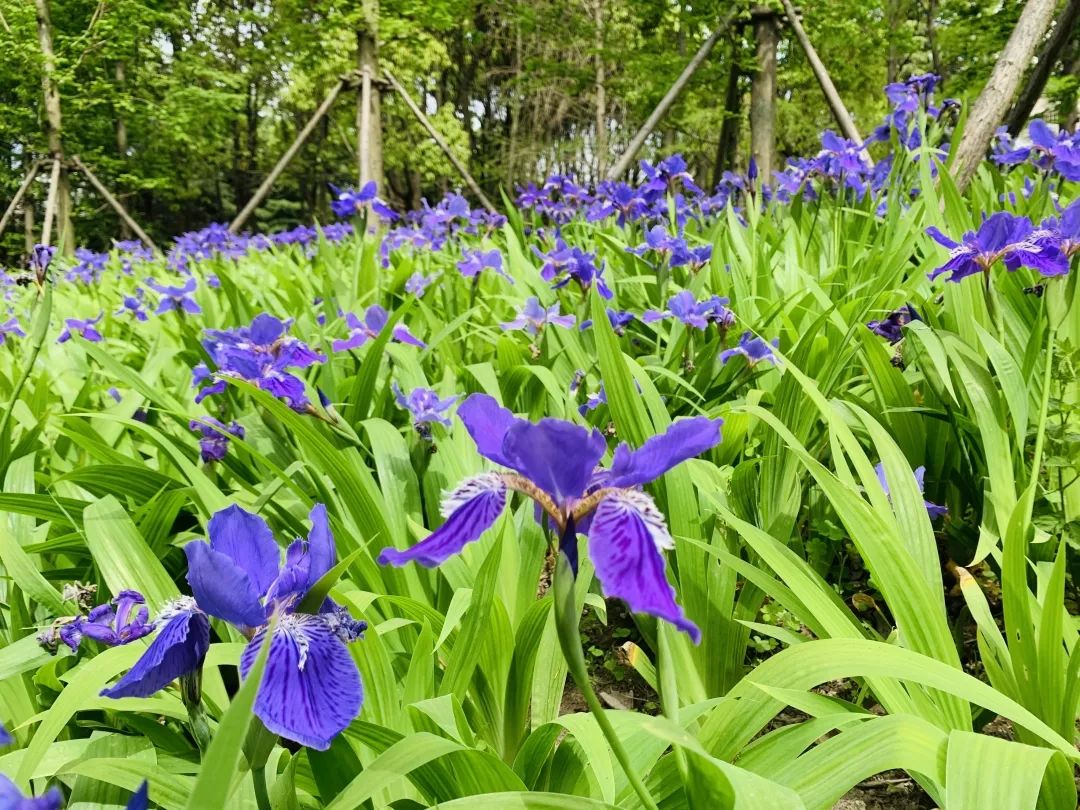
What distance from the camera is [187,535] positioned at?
1.72 m

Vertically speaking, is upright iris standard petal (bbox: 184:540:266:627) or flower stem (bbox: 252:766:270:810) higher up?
upright iris standard petal (bbox: 184:540:266:627)

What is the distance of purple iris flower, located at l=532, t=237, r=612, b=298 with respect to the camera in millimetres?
2447

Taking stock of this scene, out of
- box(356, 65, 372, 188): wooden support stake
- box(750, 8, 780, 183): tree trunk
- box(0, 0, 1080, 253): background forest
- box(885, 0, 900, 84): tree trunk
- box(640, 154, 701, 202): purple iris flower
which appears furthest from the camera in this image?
box(885, 0, 900, 84): tree trunk

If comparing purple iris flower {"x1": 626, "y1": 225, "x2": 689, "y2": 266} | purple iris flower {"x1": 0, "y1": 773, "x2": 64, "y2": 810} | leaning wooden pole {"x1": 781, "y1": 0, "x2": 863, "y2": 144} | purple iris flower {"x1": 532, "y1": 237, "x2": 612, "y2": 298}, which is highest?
leaning wooden pole {"x1": 781, "y1": 0, "x2": 863, "y2": 144}

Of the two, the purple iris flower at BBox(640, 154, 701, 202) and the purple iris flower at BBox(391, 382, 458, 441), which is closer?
the purple iris flower at BBox(391, 382, 458, 441)

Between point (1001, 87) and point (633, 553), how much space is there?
3.31 metres

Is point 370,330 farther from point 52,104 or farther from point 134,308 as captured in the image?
point 52,104

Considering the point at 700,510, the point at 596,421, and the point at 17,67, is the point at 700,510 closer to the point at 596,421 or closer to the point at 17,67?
the point at 596,421

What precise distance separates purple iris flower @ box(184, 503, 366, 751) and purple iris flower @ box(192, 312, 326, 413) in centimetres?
100

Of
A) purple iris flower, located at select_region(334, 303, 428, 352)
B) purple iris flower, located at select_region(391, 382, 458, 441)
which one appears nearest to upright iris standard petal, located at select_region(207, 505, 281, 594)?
purple iris flower, located at select_region(391, 382, 458, 441)

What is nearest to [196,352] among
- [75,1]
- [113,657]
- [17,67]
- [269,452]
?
[269,452]

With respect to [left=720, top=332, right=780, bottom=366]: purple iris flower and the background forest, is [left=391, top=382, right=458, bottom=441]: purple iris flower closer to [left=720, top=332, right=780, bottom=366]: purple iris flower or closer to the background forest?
[left=720, top=332, right=780, bottom=366]: purple iris flower

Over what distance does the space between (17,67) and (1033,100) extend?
14.5 meters

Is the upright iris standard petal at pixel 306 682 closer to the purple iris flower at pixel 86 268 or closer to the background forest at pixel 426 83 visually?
the background forest at pixel 426 83
